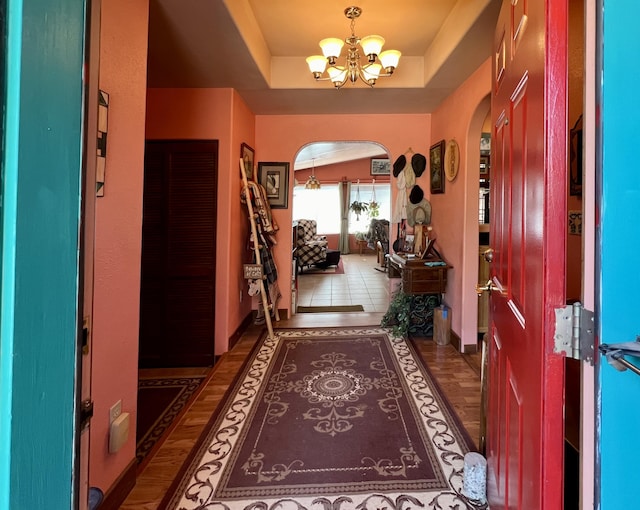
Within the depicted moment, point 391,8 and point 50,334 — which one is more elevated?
point 391,8

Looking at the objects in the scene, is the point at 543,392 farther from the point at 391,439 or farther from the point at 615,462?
the point at 391,439

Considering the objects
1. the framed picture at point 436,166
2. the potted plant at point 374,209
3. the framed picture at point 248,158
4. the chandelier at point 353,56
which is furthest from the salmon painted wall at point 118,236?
the potted plant at point 374,209

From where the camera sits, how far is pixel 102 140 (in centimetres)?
131

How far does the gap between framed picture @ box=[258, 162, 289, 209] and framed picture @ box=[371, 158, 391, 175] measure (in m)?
7.28

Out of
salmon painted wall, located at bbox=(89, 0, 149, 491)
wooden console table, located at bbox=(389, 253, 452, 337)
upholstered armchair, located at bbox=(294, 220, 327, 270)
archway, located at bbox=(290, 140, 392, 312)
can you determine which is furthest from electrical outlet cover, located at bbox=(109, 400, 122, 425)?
archway, located at bbox=(290, 140, 392, 312)

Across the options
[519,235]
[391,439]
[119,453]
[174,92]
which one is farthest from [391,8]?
[119,453]

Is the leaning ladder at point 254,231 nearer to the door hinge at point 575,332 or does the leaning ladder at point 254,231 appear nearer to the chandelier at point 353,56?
the chandelier at point 353,56

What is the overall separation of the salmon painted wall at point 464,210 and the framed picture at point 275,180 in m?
1.81

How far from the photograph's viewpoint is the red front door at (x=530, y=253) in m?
0.68

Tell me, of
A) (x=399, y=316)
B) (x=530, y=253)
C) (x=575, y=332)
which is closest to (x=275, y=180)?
(x=399, y=316)

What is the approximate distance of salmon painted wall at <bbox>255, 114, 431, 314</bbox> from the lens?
4.01 meters

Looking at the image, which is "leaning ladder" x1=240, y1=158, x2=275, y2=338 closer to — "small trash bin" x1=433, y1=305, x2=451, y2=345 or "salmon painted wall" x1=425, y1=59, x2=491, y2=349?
"small trash bin" x1=433, y1=305, x2=451, y2=345

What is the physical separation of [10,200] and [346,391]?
2.35 meters

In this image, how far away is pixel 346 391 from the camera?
2.43 metres
